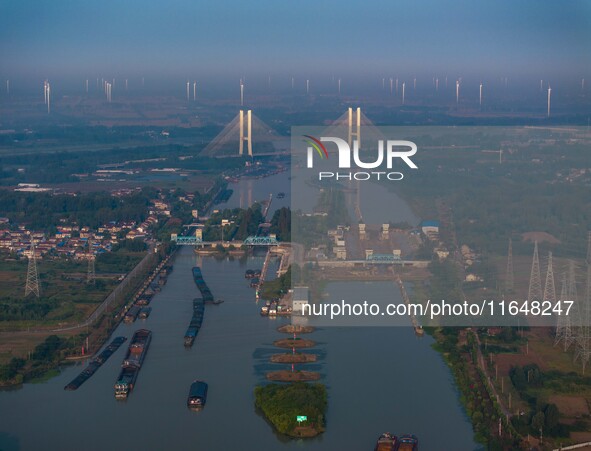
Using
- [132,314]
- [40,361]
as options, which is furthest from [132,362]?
[132,314]

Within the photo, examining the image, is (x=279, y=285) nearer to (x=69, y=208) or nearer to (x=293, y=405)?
(x=293, y=405)

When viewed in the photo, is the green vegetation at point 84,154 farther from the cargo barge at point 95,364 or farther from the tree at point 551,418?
the tree at point 551,418

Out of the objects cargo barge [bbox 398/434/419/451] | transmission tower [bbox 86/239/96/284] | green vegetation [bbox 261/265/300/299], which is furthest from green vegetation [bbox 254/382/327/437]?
transmission tower [bbox 86/239/96/284]

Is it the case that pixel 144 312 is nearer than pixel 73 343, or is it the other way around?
pixel 73 343

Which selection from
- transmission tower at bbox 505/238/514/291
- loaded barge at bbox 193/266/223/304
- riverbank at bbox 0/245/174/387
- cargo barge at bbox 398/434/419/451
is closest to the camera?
cargo barge at bbox 398/434/419/451

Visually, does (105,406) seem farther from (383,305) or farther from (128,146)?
(128,146)

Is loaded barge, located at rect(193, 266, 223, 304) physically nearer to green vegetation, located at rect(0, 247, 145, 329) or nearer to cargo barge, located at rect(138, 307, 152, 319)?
cargo barge, located at rect(138, 307, 152, 319)
